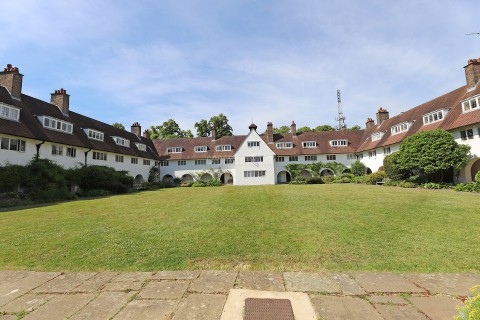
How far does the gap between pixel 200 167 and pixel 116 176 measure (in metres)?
17.8

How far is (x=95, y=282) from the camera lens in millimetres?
4777

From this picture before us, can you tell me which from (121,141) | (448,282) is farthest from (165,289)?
(121,141)

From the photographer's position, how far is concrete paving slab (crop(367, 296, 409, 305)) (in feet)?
12.3

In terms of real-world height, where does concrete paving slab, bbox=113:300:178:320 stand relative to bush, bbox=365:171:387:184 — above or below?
below

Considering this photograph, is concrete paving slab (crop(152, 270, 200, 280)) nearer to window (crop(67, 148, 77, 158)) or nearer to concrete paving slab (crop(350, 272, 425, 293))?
concrete paving slab (crop(350, 272, 425, 293))

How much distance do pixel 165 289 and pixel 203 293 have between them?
712 millimetres

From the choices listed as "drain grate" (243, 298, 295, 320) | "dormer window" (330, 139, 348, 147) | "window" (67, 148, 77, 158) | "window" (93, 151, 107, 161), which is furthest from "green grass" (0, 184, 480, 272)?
"dormer window" (330, 139, 348, 147)

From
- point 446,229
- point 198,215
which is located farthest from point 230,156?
point 446,229

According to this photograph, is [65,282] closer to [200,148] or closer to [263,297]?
[263,297]

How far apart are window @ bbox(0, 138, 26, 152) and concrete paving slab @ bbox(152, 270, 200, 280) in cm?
2301

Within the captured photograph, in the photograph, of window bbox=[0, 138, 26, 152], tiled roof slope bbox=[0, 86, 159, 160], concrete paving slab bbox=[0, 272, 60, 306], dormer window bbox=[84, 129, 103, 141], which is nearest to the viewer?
concrete paving slab bbox=[0, 272, 60, 306]

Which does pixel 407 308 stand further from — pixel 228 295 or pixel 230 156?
pixel 230 156

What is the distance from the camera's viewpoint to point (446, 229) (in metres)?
8.41

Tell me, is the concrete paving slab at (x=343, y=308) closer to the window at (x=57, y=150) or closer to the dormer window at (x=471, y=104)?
the window at (x=57, y=150)
